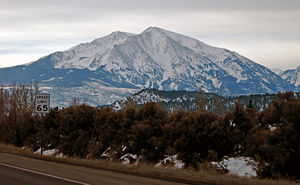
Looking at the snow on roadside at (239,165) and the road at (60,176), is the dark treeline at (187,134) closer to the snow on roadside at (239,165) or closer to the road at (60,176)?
the snow on roadside at (239,165)

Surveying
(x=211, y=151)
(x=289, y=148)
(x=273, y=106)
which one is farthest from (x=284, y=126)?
(x=211, y=151)

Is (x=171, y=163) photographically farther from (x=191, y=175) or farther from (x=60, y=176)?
(x=60, y=176)

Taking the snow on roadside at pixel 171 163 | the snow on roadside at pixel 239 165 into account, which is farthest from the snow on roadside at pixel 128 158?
the snow on roadside at pixel 239 165

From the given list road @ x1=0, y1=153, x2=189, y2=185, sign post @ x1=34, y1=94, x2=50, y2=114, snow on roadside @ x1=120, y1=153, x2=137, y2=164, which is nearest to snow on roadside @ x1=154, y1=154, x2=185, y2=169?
snow on roadside @ x1=120, y1=153, x2=137, y2=164

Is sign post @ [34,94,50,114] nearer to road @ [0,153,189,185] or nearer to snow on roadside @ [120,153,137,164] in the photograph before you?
road @ [0,153,189,185]

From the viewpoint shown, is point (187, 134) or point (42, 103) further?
point (42, 103)

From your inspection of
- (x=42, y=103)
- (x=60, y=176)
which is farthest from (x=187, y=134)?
(x=42, y=103)

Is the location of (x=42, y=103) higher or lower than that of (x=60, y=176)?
higher

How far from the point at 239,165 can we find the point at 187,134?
8.79 feet

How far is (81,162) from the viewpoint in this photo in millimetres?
19328

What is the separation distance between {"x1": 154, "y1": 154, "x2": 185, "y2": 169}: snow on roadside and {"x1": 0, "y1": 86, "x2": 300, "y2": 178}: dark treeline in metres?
0.24

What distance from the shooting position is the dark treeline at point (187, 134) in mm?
14789

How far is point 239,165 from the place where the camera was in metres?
16.5

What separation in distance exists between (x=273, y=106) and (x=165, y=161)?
5.09 metres
